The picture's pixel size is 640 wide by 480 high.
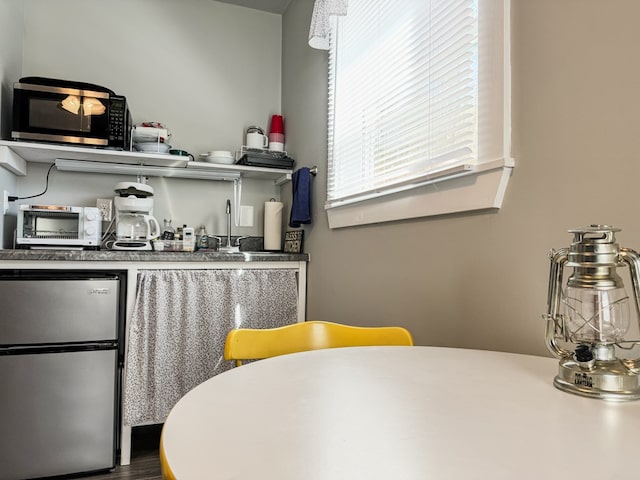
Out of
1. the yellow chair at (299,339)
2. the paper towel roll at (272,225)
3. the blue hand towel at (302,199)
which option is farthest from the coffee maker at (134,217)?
the yellow chair at (299,339)

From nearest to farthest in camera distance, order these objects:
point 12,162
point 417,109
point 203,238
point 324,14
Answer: point 417,109 < point 324,14 < point 12,162 < point 203,238

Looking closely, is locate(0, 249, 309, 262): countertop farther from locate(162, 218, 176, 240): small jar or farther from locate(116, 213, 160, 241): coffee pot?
locate(162, 218, 176, 240): small jar

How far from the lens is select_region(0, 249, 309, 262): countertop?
1.91 meters

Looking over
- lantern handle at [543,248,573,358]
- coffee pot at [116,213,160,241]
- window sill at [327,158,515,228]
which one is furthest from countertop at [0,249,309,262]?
lantern handle at [543,248,573,358]

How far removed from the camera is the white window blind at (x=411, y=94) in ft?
4.06

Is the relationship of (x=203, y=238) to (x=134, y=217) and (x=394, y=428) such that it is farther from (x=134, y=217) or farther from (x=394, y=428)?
(x=394, y=428)

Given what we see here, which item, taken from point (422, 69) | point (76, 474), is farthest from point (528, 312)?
point (76, 474)

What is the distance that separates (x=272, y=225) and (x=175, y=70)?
3.85 feet

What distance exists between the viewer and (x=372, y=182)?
6.02 feet

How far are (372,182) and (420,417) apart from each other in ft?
4.45

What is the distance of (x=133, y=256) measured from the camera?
2.07m

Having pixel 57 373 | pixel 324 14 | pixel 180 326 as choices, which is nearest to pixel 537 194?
pixel 324 14

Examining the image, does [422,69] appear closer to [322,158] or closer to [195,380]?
[322,158]

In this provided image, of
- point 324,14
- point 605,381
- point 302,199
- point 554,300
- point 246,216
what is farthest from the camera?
point 246,216
